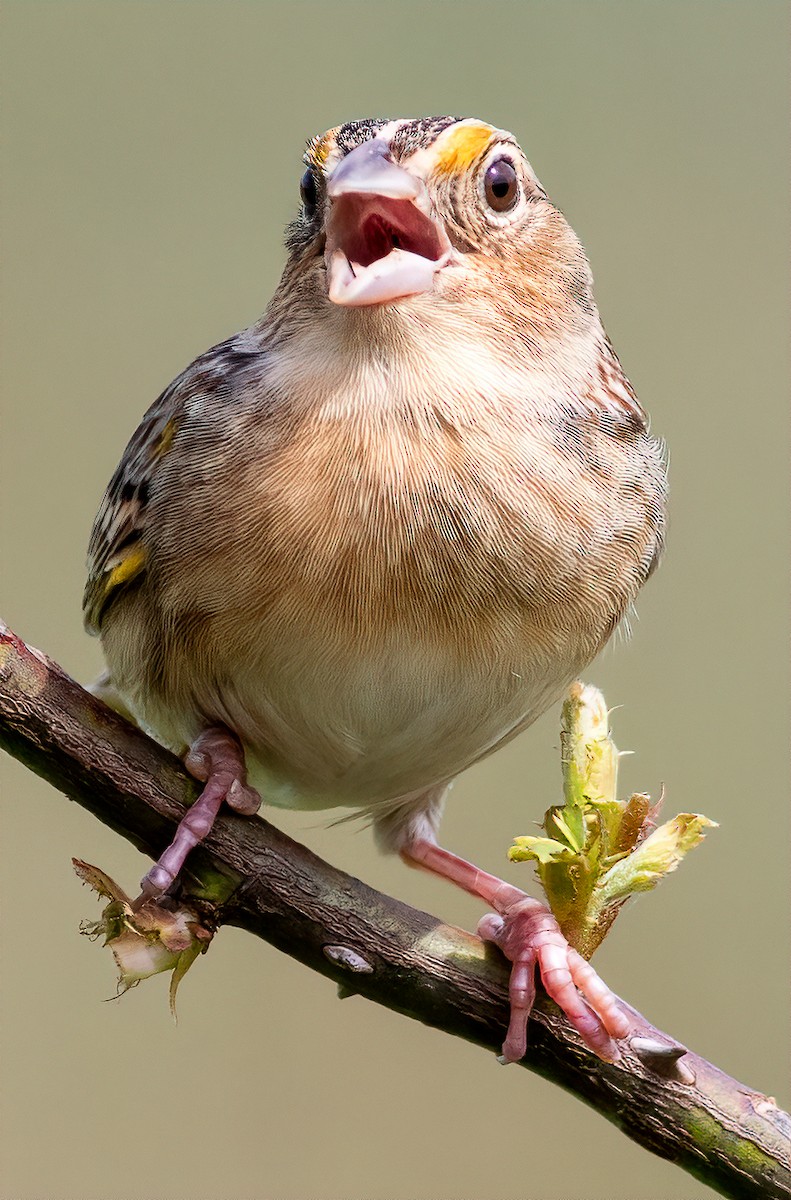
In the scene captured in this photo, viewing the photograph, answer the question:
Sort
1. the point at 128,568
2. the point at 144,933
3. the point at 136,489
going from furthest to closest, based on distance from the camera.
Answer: the point at 136,489
the point at 128,568
the point at 144,933

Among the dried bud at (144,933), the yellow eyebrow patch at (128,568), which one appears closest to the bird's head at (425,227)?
the yellow eyebrow patch at (128,568)

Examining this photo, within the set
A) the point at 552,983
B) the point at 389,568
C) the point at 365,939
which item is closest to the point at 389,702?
the point at 389,568

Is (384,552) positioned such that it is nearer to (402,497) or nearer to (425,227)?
(402,497)

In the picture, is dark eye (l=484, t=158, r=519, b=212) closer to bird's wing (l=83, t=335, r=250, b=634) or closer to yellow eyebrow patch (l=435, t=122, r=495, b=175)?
yellow eyebrow patch (l=435, t=122, r=495, b=175)

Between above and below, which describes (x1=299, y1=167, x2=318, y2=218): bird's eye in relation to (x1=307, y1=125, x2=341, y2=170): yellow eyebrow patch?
below

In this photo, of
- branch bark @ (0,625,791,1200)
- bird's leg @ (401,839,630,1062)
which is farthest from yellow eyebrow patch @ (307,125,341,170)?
bird's leg @ (401,839,630,1062)

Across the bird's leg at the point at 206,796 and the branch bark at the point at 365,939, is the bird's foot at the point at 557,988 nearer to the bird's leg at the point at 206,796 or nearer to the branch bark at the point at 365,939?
the branch bark at the point at 365,939
